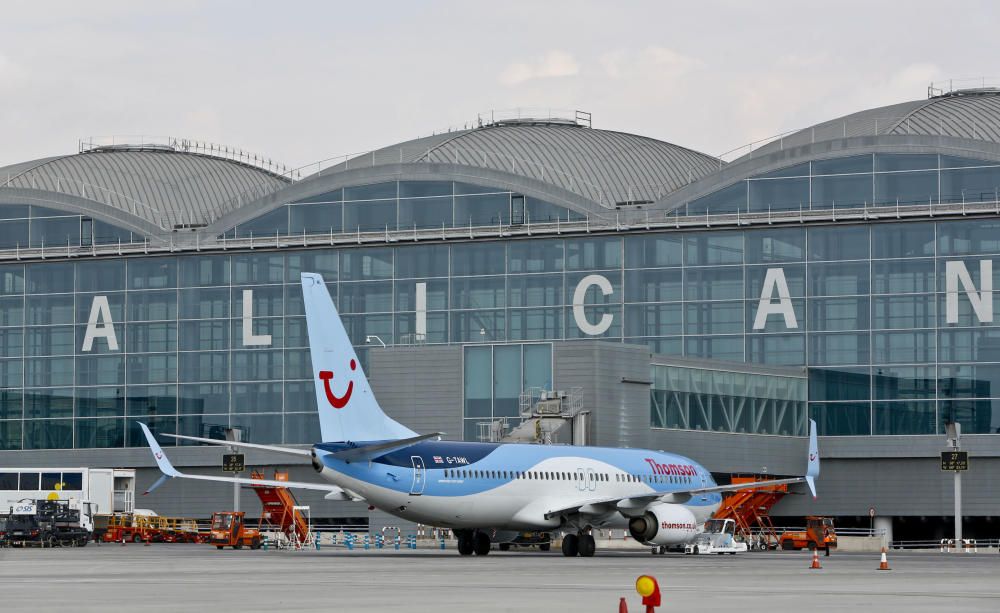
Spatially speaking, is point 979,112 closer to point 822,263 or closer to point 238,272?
point 822,263

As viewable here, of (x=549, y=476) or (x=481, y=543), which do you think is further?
(x=549, y=476)

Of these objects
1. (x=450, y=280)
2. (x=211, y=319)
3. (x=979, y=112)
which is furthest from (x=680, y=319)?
(x=211, y=319)

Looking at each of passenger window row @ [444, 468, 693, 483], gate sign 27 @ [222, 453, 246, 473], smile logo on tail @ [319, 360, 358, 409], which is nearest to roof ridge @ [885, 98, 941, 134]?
passenger window row @ [444, 468, 693, 483]

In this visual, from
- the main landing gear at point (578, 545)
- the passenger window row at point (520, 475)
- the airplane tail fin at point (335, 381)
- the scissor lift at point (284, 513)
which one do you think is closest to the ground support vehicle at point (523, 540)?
the main landing gear at point (578, 545)

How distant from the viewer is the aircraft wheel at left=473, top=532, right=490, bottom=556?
206 feet

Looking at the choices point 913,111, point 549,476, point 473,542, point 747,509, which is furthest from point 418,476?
point 913,111

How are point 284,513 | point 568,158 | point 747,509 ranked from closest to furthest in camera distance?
point 747,509 → point 284,513 → point 568,158

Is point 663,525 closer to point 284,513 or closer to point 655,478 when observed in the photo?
point 655,478

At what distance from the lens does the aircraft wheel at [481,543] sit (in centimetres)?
6275

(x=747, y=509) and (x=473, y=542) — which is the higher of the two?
(x=473, y=542)

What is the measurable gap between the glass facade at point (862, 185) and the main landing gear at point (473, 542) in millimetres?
44959

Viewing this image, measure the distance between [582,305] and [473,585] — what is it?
6701cm

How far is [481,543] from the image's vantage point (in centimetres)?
6294

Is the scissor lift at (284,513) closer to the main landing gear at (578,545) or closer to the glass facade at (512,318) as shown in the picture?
the glass facade at (512,318)
